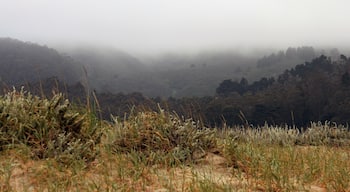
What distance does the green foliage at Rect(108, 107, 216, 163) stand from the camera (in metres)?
5.56

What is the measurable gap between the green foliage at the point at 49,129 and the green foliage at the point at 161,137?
0.38m

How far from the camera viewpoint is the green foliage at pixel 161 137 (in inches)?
219

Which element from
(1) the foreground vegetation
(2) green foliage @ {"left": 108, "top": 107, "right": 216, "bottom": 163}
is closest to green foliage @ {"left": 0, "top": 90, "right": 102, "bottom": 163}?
(1) the foreground vegetation

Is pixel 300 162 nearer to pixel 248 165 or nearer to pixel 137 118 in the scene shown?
pixel 248 165

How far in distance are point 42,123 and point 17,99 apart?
0.99 meters

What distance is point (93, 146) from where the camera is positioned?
18.0ft

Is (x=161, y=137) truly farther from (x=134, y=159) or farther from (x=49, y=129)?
(x=49, y=129)

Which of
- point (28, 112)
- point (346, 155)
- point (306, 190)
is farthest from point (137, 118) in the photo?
point (346, 155)

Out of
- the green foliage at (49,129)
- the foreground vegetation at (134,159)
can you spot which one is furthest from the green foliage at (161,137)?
the green foliage at (49,129)

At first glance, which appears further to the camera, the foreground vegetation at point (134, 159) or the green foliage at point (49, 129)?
the green foliage at point (49, 129)

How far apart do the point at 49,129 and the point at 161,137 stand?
58.2 inches

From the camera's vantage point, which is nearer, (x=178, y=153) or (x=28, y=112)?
(x=178, y=153)

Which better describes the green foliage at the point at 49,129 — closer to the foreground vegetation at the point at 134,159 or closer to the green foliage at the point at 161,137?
the foreground vegetation at the point at 134,159

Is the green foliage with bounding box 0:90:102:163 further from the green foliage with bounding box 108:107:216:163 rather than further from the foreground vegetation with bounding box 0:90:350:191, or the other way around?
the green foliage with bounding box 108:107:216:163
